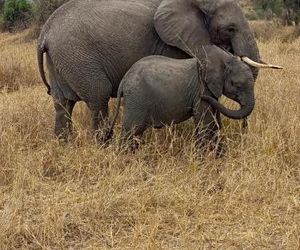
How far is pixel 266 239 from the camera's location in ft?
9.75

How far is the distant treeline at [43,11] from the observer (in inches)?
610

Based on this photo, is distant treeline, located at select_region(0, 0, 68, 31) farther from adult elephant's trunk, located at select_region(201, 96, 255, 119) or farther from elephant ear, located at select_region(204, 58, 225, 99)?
adult elephant's trunk, located at select_region(201, 96, 255, 119)

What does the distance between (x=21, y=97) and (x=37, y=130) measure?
1396mm

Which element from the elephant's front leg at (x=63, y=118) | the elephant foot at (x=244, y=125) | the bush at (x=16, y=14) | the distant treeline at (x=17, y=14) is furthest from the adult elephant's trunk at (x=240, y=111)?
the bush at (x=16, y=14)

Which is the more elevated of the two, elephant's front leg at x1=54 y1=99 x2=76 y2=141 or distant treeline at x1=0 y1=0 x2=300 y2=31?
elephant's front leg at x1=54 y1=99 x2=76 y2=141

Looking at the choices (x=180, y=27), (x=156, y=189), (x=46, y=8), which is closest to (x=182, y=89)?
(x=180, y=27)

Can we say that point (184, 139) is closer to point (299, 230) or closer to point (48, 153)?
point (48, 153)

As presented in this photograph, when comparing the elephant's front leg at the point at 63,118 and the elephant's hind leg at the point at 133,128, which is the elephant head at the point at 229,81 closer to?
the elephant's hind leg at the point at 133,128

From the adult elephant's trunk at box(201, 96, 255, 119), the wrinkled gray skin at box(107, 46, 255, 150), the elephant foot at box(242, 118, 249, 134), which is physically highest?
the wrinkled gray skin at box(107, 46, 255, 150)

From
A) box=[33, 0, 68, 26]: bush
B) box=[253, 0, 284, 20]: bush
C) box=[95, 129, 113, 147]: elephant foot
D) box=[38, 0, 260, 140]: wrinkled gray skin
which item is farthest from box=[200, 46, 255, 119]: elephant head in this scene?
box=[253, 0, 284, 20]: bush

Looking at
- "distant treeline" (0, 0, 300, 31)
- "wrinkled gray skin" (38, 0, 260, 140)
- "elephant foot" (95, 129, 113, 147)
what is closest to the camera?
"elephant foot" (95, 129, 113, 147)

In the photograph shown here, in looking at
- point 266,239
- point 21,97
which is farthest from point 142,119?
point 21,97

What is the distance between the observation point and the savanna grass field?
3.00 metres

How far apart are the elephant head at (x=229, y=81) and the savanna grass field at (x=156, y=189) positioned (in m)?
0.22
